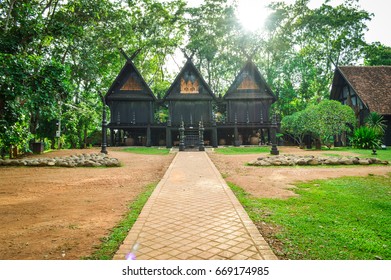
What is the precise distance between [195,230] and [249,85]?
79.4 ft

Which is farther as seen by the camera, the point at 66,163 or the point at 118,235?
the point at 66,163

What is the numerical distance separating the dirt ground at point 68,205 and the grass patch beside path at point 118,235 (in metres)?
0.11

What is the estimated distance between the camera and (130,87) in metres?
25.9

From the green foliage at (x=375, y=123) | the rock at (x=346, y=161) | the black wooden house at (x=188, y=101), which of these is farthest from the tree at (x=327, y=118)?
the rock at (x=346, y=161)

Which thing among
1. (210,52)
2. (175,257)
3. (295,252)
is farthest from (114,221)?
(210,52)

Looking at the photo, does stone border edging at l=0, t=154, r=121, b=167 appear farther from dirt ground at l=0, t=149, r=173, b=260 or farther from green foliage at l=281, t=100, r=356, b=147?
green foliage at l=281, t=100, r=356, b=147

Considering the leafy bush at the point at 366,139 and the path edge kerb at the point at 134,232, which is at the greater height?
the leafy bush at the point at 366,139

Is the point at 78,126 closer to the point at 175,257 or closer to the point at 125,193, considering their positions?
the point at 125,193

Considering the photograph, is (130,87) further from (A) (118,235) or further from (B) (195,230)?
(B) (195,230)

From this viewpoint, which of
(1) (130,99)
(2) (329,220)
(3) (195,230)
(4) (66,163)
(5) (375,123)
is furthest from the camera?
(1) (130,99)

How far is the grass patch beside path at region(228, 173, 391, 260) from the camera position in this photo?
3.22m

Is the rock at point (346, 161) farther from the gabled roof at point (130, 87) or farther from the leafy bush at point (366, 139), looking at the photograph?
the gabled roof at point (130, 87)

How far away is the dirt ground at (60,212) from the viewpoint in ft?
11.1

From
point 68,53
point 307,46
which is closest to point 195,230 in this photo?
point 68,53
